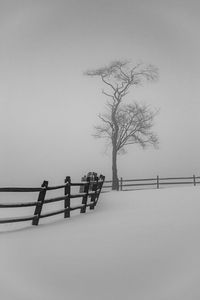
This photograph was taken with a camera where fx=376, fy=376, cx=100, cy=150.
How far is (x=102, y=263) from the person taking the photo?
592 cm

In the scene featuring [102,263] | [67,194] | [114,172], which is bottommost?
[102,263]

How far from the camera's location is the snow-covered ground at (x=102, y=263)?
500 cm

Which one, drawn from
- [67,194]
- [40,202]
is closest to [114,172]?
[67,194]

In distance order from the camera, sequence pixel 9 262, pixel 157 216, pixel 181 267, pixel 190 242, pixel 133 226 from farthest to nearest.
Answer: pixel 157 216, pixel 133 226, pixel 190 242, pixel 9 262, pixel 181 267

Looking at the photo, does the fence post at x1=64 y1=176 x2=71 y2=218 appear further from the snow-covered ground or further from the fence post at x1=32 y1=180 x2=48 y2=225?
the snow-covered ground

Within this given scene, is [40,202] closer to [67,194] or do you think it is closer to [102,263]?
[67,194]

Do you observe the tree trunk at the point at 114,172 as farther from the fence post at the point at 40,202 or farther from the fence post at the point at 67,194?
the fence post at the point at 40,202

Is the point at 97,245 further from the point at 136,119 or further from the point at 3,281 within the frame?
the point at 136,119

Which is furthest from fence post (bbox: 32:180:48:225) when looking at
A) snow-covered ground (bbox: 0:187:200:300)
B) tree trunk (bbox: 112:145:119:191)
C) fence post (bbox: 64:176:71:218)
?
tree trunk (bbox: 112:145:119:191)

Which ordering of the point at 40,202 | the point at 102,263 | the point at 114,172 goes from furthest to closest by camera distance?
the point at 114,172 → the point at 40,202 → the point at 102,263

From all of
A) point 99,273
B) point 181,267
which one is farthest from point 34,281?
point 181,267

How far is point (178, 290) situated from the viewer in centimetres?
494

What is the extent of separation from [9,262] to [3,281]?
30.6 inches

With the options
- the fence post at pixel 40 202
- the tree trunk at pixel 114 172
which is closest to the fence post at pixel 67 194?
the fence post at pixel 40 202
